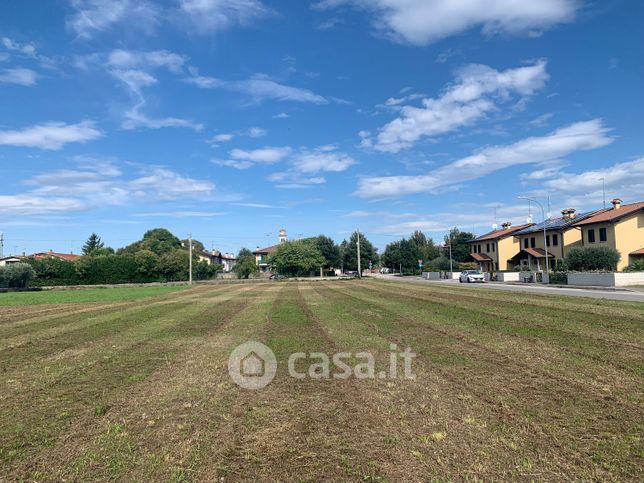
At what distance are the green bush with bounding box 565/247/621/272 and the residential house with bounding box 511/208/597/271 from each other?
31.0ft

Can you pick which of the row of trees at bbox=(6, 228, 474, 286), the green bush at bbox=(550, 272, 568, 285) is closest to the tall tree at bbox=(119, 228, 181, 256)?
the row of trees at bbox=(6, 228, 474, 286)

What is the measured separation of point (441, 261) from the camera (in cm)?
8206

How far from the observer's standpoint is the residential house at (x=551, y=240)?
58.4 metres

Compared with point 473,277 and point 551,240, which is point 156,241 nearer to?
point 473,277

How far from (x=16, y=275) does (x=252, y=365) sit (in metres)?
67.7

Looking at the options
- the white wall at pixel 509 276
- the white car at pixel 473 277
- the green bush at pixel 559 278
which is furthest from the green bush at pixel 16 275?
the green bush at pixel 559 278

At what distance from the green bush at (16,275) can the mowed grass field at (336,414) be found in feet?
203

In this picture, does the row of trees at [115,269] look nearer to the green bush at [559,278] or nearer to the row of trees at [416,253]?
the row of trees at [416,253]

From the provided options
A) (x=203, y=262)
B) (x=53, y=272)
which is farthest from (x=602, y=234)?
(x=53, y=272)

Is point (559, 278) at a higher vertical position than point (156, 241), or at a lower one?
lower

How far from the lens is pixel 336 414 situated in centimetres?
575

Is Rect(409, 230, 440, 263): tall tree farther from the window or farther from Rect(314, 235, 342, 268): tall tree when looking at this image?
the window

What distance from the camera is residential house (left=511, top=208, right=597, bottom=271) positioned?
58406 millimetres

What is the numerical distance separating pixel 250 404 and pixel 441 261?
79.1 metres
